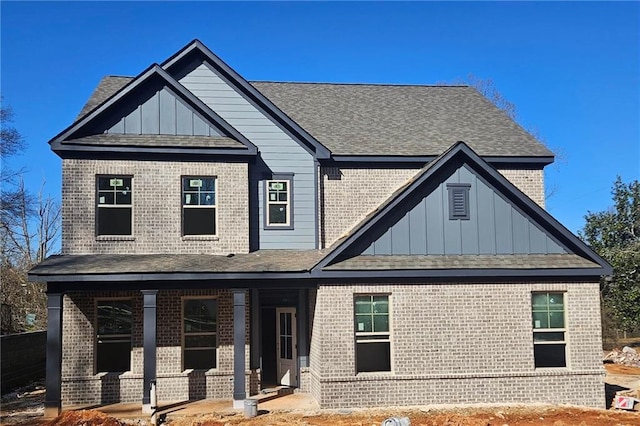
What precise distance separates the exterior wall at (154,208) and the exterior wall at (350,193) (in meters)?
2.54

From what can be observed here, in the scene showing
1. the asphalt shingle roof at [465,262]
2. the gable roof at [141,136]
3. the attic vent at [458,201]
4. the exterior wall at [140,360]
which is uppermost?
the gable roof at [141,136]

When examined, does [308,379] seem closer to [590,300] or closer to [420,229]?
[420,229]

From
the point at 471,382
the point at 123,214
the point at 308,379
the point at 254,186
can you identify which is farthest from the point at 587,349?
the point at 123,214

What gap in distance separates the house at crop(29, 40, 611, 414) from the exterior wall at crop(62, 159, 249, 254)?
0.12ft

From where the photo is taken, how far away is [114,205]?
16297 millimetres

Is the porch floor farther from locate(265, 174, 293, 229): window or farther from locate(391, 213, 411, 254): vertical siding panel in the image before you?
locate(265, 174, 293, 229): window

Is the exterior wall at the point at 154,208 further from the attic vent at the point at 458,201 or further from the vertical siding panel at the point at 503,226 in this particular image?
the vertical siding panel at the point at 503,226

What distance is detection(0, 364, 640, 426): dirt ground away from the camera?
1302 cm

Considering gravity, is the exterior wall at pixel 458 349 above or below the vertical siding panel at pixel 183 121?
below

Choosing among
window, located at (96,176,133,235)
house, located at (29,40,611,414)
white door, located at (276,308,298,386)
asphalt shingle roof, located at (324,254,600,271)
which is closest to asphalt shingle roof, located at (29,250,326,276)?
house, located at (29,40,611,414)

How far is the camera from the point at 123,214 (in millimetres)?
16312

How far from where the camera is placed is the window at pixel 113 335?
625 inches

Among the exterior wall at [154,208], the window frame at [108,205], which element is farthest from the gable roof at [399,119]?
the window frame at [108,205]

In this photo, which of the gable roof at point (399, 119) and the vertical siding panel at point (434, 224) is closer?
the vertical siding panel at point (434, 224)
